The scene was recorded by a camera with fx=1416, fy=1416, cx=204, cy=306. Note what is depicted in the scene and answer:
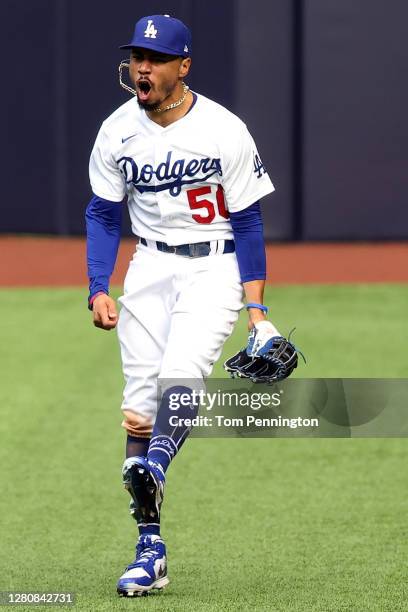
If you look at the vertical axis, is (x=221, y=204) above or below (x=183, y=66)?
below

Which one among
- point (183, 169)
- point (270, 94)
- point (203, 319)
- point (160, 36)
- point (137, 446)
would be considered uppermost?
point (270, 94)

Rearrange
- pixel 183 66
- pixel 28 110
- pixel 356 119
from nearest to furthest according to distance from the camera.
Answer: pixel 183 66
pixel 356 119
pixel 28 110

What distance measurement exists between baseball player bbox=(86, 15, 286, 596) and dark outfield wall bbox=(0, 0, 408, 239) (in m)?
12.4

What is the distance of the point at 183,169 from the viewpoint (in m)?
5.02

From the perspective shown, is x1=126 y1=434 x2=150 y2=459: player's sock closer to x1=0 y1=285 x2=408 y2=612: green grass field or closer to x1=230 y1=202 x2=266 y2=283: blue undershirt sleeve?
x1=0 y1=285 x2=408 y2=612: green grass field

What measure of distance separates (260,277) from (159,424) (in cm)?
65

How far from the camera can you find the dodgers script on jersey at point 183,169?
5000 mm

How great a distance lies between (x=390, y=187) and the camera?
57.6ft

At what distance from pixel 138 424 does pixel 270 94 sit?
12.9 m

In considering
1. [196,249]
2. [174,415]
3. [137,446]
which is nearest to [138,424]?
[137,446]

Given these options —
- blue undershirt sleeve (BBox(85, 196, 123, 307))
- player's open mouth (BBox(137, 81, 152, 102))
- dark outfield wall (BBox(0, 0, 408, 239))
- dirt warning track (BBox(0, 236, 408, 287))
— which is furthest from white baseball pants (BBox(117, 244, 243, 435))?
dark outfield wall (BBox(0, 0, 408, 239))

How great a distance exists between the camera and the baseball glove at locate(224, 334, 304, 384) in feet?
15.9

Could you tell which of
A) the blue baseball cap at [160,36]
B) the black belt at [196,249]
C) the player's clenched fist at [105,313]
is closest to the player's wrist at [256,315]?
the black belt at [196,249]

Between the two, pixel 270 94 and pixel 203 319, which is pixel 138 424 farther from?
pixel 270 94
